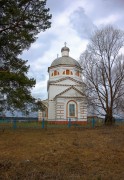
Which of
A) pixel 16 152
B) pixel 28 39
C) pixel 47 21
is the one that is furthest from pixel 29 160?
pixel 47 21

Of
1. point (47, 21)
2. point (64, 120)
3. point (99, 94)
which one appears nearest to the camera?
point (47, 21)

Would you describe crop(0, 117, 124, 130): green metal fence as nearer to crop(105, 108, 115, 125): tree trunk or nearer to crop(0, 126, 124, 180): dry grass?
crop(105, 108, 115, 125): tree trunk

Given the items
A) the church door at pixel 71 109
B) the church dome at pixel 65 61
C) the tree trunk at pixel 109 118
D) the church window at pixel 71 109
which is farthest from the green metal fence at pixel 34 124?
the church dome at pixel 65 61

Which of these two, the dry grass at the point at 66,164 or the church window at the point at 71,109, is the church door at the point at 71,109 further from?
the dry grass at the point at 66,164

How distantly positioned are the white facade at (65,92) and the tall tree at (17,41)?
1703cm

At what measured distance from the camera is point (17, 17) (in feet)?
49.6

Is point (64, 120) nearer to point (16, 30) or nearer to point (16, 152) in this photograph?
point (16, 30)

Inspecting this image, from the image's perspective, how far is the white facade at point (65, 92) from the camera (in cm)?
3512

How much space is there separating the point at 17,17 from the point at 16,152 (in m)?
8.40

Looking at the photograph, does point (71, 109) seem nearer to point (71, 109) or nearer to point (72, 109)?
point (71, 109)

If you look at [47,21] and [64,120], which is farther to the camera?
[64,120]

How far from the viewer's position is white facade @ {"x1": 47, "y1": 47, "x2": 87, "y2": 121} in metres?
35.1

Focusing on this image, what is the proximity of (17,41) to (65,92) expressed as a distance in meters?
20.5

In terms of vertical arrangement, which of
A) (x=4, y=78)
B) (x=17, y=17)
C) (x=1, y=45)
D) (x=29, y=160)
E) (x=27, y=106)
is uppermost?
Result: (x=17, y=17)
